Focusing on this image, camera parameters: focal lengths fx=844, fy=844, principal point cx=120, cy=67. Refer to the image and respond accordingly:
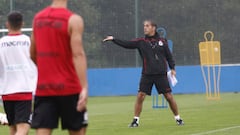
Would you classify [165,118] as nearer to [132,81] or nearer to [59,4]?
[59,4]

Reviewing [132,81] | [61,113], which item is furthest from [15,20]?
[132,81]

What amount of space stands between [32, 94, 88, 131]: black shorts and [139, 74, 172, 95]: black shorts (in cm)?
872

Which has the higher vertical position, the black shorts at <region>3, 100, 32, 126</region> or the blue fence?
the black shorts at <region>3, 100, 32, 126</region>

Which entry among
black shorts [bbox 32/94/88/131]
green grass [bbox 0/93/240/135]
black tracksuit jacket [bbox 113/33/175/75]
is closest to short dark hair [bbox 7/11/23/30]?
black shorts [bbox 32/94/88/131]

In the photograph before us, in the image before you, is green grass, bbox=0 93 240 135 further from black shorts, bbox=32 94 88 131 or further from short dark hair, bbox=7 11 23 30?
black shorts, bbox=32 94 88 131

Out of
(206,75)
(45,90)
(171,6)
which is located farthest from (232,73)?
(45,90)

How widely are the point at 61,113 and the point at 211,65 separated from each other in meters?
20.8

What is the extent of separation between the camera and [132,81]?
3019cm

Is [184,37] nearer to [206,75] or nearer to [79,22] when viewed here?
[206,75]

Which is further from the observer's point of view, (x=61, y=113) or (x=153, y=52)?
(x=153, y=52)

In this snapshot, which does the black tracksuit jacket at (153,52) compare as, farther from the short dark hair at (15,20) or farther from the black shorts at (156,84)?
the short dark hair at (15,20)

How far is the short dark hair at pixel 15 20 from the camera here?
10.7 meters

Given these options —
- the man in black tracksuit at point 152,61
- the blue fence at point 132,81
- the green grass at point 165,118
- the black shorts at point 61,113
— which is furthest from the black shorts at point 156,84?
the blue fence at point 132,81

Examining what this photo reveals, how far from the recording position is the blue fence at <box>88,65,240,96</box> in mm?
30141
